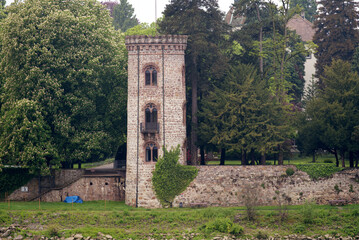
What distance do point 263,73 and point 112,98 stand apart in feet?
51.9

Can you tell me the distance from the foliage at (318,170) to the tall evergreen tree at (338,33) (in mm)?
19537

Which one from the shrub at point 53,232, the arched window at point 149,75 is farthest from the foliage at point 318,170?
→ the shrub at point 53,232

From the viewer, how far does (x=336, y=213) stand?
44.1 metres

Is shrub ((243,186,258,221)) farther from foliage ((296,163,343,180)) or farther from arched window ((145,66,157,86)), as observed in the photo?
arched window ((145,66,157,86))

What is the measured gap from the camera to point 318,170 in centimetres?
4756

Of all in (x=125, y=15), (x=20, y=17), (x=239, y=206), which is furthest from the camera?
(x=125, y=15)

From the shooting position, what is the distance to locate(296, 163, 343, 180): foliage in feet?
156

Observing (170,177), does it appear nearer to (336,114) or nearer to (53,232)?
(53,232)

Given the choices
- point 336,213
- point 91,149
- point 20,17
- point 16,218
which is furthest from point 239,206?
point 20,17

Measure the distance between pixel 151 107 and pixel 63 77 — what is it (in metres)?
9.35

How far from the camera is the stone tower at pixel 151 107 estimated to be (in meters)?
47.3

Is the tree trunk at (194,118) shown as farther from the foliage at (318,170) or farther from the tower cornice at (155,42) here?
the foliage at (318,170)

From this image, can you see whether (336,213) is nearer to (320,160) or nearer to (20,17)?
(320,160)

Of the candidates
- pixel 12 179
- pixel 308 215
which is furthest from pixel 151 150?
pixel 308 215
